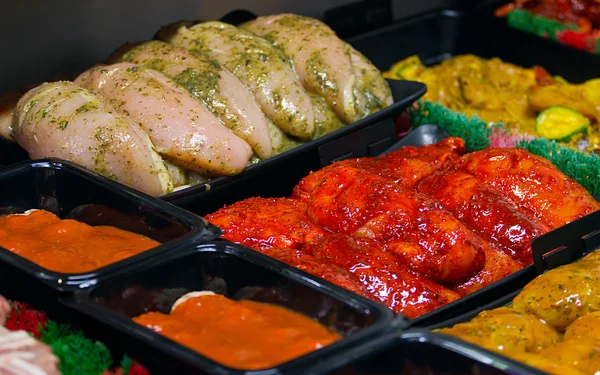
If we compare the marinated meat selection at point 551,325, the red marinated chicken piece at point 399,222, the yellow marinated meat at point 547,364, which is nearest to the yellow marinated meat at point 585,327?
the marinated meat selection at point 551,325

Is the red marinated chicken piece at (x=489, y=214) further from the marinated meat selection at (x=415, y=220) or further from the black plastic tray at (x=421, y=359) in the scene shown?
the black plastic tray at (x=421, y=359)

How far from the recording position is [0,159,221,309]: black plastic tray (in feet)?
6.60

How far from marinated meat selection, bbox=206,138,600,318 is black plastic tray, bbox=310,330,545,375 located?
0.41 metres

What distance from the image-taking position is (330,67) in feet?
11.0

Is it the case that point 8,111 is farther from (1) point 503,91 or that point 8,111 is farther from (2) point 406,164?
(1) point 503,91

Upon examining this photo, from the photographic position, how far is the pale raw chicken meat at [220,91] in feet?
9.98

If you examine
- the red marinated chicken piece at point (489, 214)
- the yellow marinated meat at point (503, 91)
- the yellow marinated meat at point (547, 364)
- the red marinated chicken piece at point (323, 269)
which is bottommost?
the yellow marinated meat at point (503, 91)

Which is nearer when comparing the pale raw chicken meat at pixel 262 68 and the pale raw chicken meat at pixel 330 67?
the pale raw chicken meat at pixel 262 68

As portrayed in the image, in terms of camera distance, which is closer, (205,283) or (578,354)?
(578,354)

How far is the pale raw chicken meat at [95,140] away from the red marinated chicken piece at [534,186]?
1.07m

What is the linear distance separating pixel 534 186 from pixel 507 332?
94 centimetres

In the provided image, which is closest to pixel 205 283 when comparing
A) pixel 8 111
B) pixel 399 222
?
pixel 399 222

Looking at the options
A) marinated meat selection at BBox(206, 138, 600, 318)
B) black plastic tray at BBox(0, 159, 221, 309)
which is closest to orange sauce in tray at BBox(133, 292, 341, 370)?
black plastic tray at BBox(0, 159, 221, 309)

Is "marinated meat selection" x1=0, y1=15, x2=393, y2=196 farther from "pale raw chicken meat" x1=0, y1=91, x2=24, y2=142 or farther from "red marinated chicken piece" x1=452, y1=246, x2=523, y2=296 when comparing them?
"red marinated chicken piece" x1=452, y1=246, x2=523, y2=296
